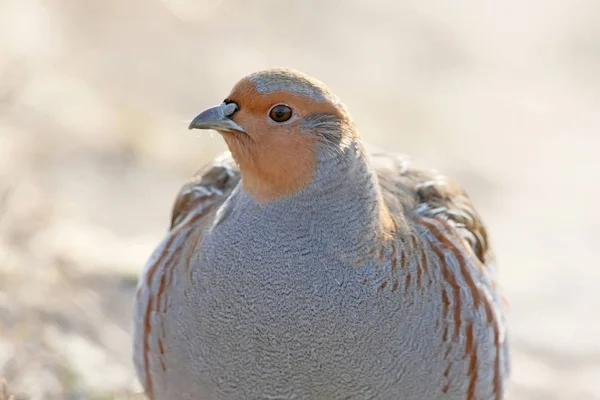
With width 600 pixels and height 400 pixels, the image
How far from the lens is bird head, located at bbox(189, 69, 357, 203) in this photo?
149 inches

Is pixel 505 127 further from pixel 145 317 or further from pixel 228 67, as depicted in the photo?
pixel 145 317

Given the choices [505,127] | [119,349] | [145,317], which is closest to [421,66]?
[505,127]

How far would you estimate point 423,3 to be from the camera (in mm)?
11289

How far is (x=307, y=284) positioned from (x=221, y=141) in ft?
15.4

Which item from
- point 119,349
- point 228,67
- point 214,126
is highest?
point 228,67

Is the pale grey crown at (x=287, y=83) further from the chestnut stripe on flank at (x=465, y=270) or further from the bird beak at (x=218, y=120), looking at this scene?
the chestnut stripe on flank at (x=465, y=270)

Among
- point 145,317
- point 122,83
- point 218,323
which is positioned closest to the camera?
point 218,323

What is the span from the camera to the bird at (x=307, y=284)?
12.6 feet

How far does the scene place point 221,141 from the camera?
8.59 meters

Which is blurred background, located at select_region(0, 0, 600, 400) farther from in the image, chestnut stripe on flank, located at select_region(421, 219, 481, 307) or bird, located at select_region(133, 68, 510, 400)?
chestnut stripe on flank, located at select_region(421, 219, 481, 307)

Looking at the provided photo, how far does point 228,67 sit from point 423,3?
9.11 feet

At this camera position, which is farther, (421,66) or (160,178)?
(421,66)

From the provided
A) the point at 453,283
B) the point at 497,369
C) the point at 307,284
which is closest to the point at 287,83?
the point at 307,284

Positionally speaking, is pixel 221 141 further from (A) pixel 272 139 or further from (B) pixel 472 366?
(A) pixel 272 139
